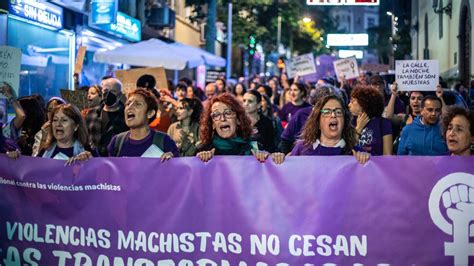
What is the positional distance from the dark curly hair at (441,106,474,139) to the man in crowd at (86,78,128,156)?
3.53 m

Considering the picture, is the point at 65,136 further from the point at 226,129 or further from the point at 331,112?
the point at 331,112

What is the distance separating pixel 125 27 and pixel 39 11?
6.93 m

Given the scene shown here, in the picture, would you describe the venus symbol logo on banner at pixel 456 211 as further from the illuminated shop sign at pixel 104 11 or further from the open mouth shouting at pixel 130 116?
the illuminated shop sign at pixel 104 11

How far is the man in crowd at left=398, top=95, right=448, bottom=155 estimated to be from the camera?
7270mm

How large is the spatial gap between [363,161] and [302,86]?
6178 mm

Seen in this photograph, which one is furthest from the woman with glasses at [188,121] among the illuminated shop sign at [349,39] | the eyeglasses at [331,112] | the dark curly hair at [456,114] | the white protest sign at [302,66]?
the illuminated shop sign at [349,39]

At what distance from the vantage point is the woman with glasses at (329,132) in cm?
595

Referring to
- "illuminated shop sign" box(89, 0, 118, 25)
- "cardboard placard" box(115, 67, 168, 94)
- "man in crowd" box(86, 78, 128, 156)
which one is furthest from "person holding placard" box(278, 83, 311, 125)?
"illuminated shop sign" box(89, 0, 118, 25)

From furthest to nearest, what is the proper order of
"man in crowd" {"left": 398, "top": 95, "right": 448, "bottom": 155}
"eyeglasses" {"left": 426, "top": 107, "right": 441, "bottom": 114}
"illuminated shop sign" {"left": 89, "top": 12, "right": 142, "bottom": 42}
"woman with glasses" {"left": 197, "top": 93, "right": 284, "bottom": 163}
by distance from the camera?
"illuminated shop sign" {"left": 89, "top": 12, "right": 142, "bottom": 42} → "eyeglasses" {"left": 426, "top": 107, "right": 441, "bottom": 114} → "man in crowd" {"left": 398, "top": 95, "right": 448, "bottom": 155} → "woman with glasses" {"left": 197, "top": 93, "right": 284, "bottom": 163}

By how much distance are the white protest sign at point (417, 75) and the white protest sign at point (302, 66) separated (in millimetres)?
8315

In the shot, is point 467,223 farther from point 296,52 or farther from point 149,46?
point 296,52

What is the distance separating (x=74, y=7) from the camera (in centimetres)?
1812

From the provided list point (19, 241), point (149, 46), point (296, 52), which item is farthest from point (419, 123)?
point (296, 52)

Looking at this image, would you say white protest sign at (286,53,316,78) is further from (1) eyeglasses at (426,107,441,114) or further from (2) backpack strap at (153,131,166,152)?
(2) backpack strap at (153,131,166,152)
